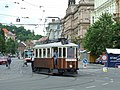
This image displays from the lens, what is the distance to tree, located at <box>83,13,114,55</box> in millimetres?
75312

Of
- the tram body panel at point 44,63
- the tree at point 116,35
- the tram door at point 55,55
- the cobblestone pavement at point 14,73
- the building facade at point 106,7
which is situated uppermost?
the building facade at point 106,7

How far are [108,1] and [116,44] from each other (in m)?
18.5

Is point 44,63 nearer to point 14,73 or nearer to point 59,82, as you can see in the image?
point 14,73

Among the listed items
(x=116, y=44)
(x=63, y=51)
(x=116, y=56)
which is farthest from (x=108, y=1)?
(x=63, y=51)

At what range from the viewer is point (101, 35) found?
77188mm

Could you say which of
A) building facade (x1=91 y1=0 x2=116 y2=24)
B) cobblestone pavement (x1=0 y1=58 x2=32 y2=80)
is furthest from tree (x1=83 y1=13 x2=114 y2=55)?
cobblestone pavement (x1=0 y1=58 x2=32 y2=80)

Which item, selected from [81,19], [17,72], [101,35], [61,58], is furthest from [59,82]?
[81,19]

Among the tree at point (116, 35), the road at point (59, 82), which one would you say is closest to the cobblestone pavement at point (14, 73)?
the road at point (59, 82)

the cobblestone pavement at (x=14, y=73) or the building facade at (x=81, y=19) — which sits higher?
the building facade at (x=81, y=19)

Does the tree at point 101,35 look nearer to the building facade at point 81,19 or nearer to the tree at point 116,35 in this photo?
the tree at point 116,35

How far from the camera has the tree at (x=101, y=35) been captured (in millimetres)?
75312

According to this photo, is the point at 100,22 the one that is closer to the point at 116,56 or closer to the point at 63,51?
the point at 116,56

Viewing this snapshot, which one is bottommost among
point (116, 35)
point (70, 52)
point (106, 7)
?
point (70, 52)

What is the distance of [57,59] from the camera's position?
35531 millimetres
